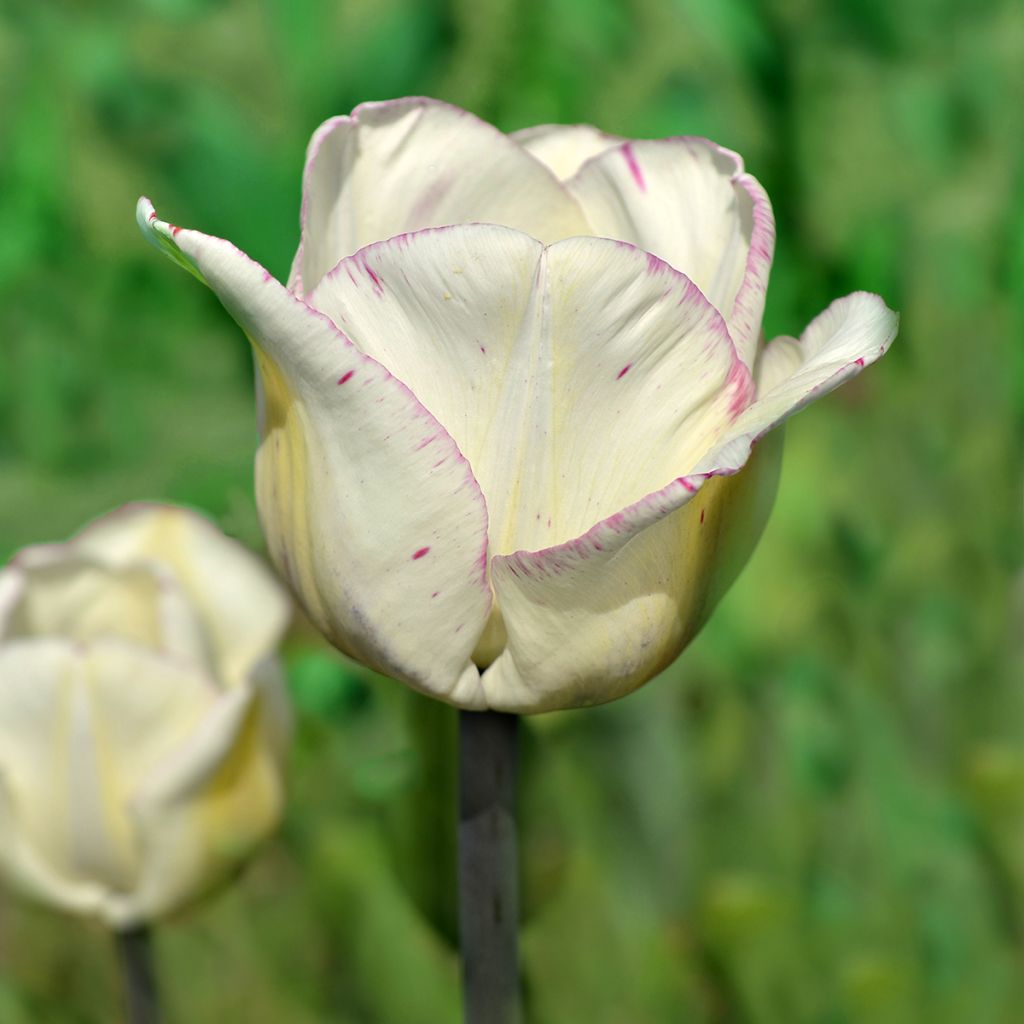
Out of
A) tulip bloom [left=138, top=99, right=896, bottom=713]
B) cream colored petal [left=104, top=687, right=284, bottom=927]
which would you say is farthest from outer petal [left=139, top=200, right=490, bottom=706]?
cream colored petal [left=104, top=687, right=284, bottom=927]

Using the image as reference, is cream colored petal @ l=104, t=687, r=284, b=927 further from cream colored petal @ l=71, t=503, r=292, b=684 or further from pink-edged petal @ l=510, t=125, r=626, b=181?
pink-edged petal @ l=510, t=125, r=626, b=181

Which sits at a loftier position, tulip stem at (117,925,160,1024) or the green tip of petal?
the green tip of petal

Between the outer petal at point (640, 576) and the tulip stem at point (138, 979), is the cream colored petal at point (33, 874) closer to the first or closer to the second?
the tulip stem at point (138, 979)

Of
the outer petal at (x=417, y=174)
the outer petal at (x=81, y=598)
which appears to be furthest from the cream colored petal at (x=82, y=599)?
the outer petal at (x=417, y=174)

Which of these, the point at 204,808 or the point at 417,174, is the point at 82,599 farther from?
the point at 417,174

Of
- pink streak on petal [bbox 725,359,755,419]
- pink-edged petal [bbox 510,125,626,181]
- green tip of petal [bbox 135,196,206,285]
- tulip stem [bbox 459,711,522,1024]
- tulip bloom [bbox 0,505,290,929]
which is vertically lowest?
tulip bloom [bbox 0,505,290,929]
